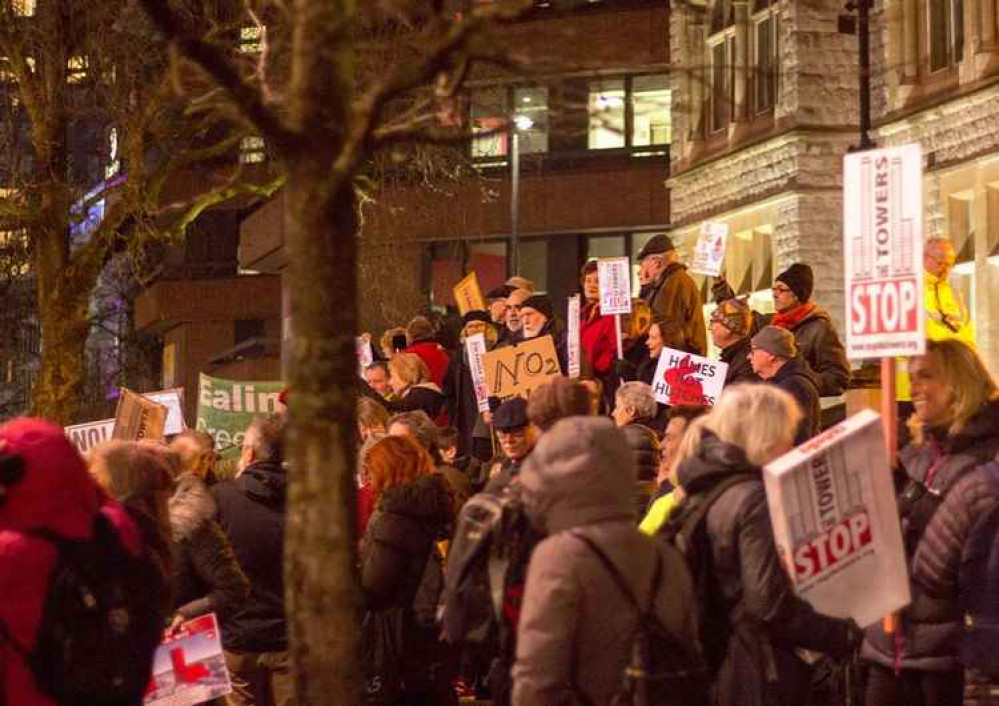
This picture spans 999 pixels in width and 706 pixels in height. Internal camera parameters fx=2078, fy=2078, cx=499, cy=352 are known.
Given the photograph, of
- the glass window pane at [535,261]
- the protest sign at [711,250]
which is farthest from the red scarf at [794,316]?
the glass window pane at [535,261]

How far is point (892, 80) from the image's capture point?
24.8 metres

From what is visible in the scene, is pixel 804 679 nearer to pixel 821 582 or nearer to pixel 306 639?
pixel 821 582

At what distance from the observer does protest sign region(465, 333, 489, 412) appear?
17016mm

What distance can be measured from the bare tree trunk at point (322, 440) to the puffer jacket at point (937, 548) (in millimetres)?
2230

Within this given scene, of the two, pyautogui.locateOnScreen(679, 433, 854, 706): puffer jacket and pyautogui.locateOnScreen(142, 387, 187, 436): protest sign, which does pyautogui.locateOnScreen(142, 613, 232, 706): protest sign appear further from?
pyautogui.locateOnScreen(142, 387, 187, 436): protest sign

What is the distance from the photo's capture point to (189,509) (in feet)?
32.3

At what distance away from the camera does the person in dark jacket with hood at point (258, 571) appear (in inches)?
416

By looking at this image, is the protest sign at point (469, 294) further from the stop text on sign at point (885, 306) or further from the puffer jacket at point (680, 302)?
the stop text on sign at point (885, 306)

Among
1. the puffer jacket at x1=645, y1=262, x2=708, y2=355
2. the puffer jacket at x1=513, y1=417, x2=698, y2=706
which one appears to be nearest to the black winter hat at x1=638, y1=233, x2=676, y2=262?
the puffer jacket at x1=645, y1=262, x2=708, y2=355

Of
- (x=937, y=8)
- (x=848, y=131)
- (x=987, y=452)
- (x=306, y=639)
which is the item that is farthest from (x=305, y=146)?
(x=848, y=131)

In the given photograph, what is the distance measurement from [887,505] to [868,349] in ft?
4.56

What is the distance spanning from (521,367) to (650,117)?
30.2 metres

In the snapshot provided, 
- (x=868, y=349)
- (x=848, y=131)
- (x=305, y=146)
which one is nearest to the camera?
(x=305, y=146)

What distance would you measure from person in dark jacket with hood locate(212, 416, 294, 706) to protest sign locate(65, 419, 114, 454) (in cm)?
572
